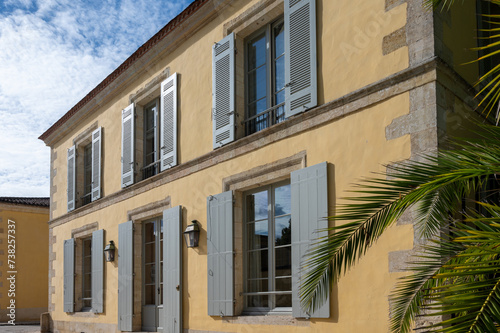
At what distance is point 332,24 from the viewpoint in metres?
6.09

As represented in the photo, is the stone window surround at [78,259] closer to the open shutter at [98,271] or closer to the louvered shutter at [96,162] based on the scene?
the open shutter at [98,271]

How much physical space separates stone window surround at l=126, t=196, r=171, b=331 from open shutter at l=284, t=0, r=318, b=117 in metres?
3.46

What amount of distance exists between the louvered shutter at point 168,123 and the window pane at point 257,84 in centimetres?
161

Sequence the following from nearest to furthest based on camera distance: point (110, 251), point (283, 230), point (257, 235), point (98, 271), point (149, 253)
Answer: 1. point (283, 230)
2. point (257, 235)
3. point (149, 253)
4. point (110, 251)
5. point (98, 271)

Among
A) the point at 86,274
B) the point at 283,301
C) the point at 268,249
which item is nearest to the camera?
the point at 283,301

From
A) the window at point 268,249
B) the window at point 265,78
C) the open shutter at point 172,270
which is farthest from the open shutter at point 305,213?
the open shutter at point 172,270

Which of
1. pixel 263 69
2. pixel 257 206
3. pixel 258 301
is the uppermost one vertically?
pixel 263 69

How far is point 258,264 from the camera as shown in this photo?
22.8 ft

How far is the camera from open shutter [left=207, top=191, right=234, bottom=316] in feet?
23.1

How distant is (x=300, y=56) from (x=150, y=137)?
14.2 feet

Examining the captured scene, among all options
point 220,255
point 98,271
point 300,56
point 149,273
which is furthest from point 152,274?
point 300,56

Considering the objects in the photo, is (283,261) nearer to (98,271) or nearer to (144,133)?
(144,133)

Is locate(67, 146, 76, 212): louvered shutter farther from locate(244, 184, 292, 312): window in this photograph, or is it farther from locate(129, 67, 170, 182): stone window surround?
locate(244, 184, 292, 312): window

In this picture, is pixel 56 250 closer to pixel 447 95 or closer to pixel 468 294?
pixel 447 95
